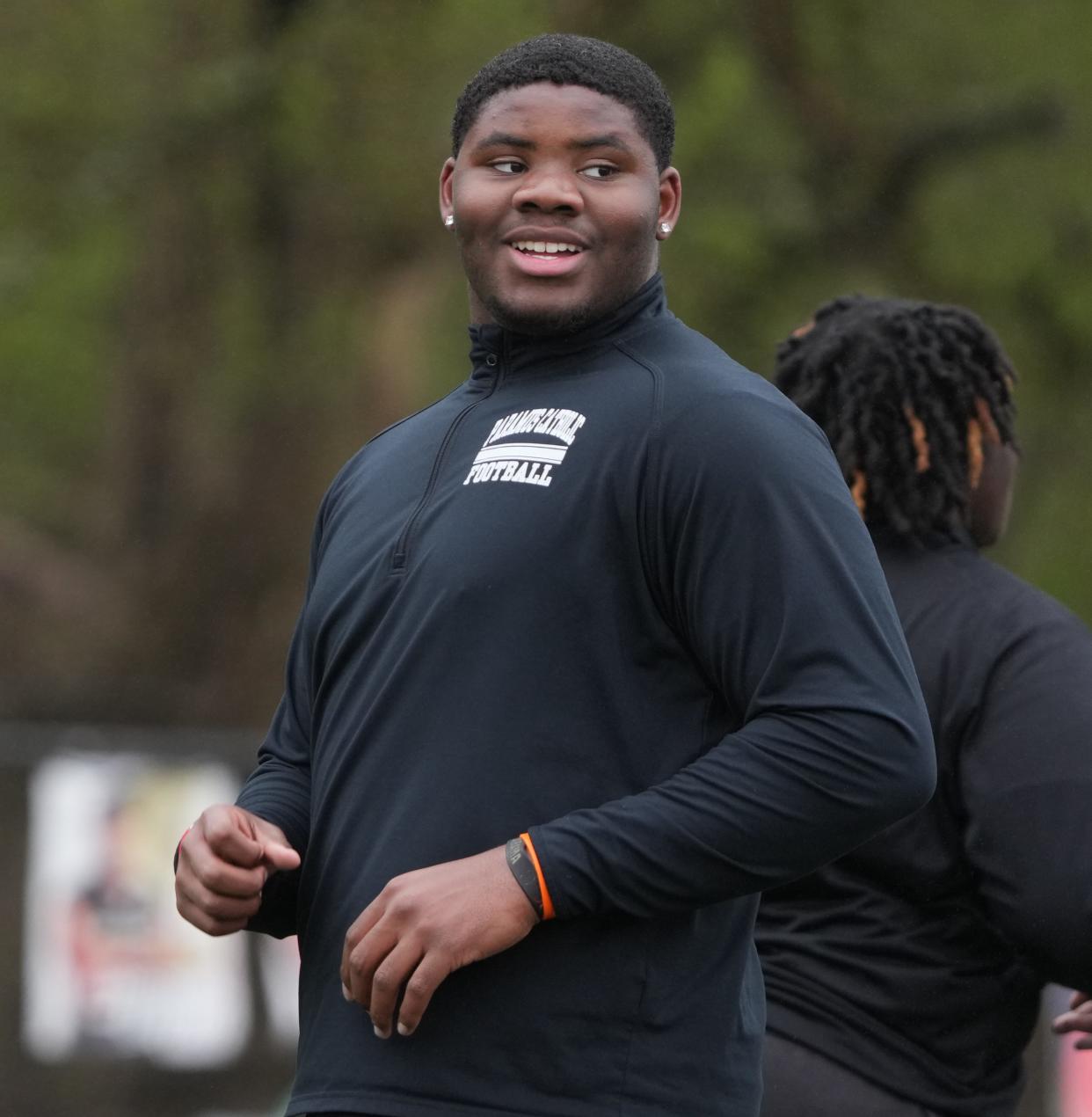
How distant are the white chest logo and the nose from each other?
269 millimetres

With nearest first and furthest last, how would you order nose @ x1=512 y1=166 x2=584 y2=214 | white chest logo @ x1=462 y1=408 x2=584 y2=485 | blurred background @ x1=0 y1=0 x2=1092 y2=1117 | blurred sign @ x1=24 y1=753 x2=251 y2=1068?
white chest logo @ x1=462 y1=408 x2=584 y2=485, nose @ x1=512 y1=166 x2=584 y2=214, blurred sign @ x1=24 y1=753 x2=251 y2=1068, blurred background @ x1=0 y1=0 x2=1092 y2=1117

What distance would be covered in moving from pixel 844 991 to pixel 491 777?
0.94 metres

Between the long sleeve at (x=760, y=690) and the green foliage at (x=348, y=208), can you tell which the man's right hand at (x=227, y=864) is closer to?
the long sleeve at (x=760, y=690)

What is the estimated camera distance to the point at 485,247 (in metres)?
2.83

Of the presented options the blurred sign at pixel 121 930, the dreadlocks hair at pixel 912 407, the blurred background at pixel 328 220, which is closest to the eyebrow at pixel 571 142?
the dreadlocks hair at pixel 912 407

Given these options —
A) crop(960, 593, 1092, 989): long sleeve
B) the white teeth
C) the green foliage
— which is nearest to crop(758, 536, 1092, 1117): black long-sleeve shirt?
crop(960, 593, 1092, 989): long sleeve

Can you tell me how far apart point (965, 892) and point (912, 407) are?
31.1 inches

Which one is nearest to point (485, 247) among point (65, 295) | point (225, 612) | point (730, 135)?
point (225, 612)

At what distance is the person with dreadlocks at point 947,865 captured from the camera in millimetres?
3059

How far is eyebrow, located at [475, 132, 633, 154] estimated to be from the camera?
2.76 meters

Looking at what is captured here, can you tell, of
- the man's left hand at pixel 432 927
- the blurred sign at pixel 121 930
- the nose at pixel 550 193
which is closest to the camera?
the man's left hand at pixel 432 927

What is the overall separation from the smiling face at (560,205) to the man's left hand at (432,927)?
777 millimetres

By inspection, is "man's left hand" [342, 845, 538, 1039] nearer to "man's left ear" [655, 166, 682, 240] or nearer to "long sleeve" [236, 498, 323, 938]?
"long sleeve" [236, 498, 323, 938]

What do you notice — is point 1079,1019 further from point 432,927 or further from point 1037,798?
point 432,927
